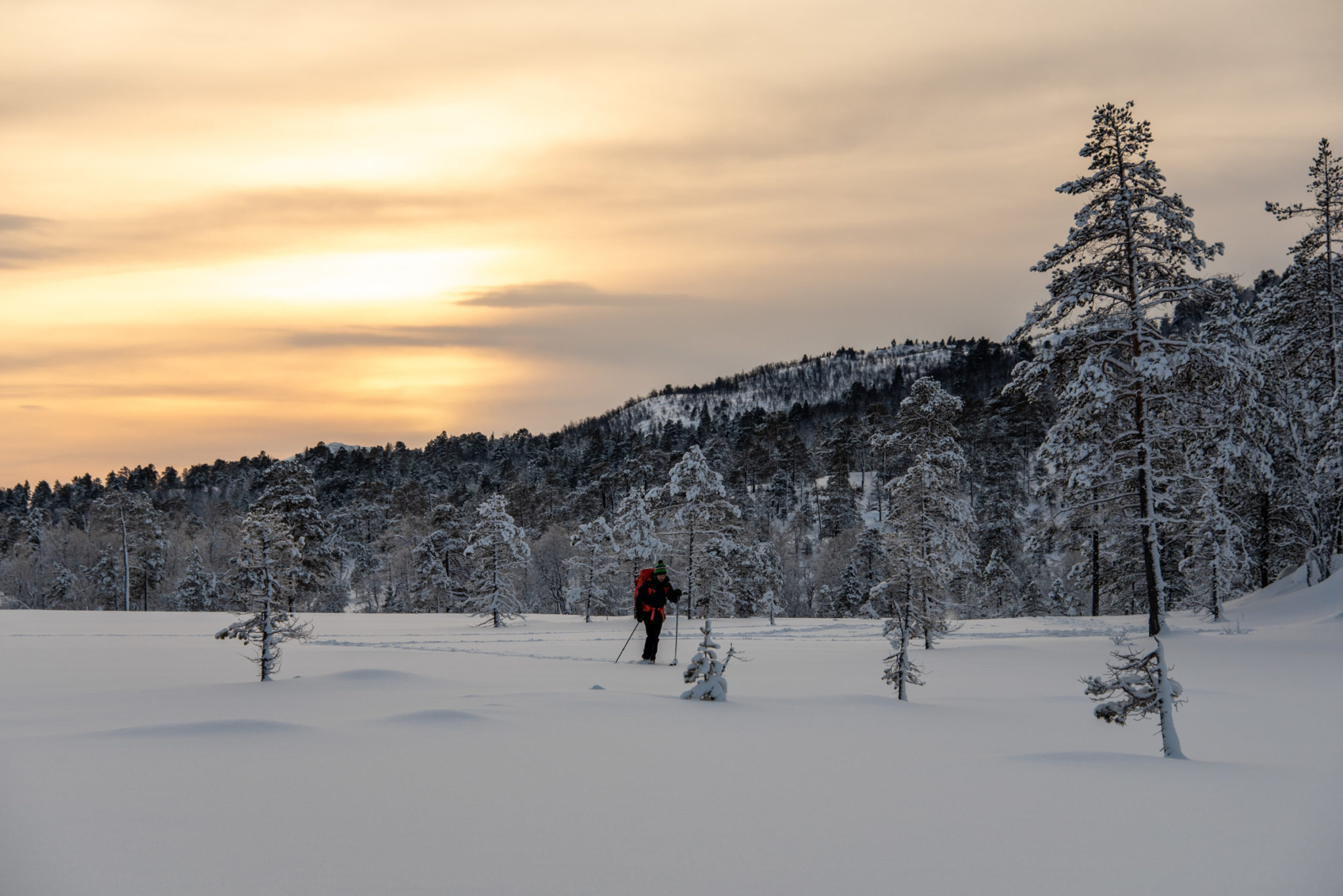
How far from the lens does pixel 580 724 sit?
7180 millimetres

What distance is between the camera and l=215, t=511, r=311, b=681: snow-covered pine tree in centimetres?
1100

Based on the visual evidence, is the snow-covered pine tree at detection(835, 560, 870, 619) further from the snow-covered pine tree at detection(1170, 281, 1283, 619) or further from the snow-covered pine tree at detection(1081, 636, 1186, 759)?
the snow-covered pine tree at detection(1081, 636, 1186, 759)

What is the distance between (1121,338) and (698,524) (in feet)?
79.8

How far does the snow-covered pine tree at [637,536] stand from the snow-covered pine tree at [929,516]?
12.9 metres

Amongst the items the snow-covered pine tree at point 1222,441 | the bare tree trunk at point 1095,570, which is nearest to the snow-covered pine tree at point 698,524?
the bare tree trunk at point 1095,570

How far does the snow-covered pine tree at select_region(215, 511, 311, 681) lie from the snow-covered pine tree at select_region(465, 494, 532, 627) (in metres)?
22.0

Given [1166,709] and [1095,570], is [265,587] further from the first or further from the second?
[1095,570]

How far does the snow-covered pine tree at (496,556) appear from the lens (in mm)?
34156

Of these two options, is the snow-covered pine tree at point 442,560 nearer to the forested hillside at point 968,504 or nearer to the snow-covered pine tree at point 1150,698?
the forested hillside at point 968,504

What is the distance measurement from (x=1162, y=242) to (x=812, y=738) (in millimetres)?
18596

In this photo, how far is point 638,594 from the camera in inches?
621

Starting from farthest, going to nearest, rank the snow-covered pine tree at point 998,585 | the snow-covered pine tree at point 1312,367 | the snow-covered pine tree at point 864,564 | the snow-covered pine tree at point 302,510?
the snow-covered pine tree at point 998,585, the snow-covered pine tree at point 864,564, the snow-covered pine tree at point 302,510, the snow-covered pine tree at point 1312,367

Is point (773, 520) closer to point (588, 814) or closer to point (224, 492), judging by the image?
point (588, 814)

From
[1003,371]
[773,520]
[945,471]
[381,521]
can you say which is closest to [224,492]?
[381,521]
